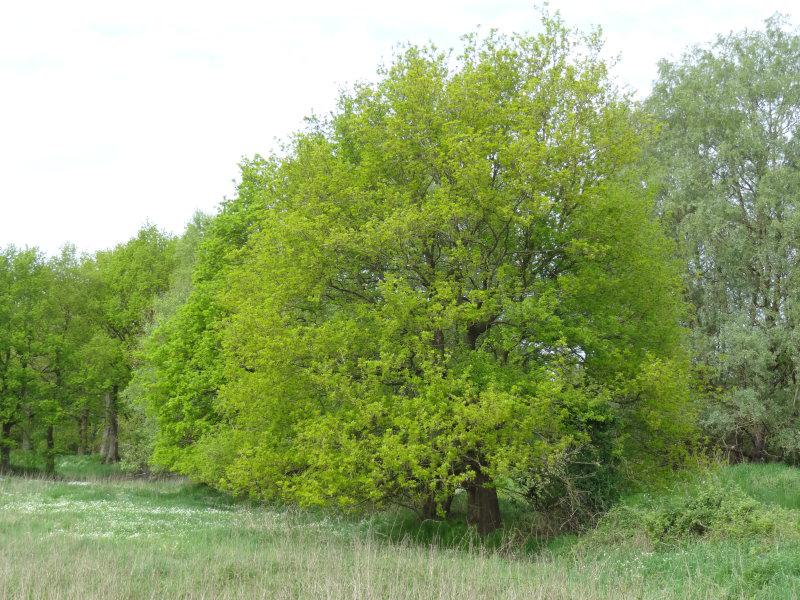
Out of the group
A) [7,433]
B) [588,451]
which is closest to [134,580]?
[588,451]

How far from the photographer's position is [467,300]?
A: 58.1 ft

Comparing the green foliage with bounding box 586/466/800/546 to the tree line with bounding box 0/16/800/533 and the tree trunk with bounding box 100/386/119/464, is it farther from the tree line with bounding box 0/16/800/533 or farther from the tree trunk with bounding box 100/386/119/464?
the tree trunk with bounding box 100/386/119/464

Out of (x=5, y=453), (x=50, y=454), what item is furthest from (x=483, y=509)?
(x=50, y=454)

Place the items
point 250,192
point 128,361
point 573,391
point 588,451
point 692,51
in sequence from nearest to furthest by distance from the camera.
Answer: point 573,391 → point 588,451 → point 250,192 → point 692,51 → point 128,361

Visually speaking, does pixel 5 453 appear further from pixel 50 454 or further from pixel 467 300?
pixel 467 300

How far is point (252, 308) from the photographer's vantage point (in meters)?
17.5

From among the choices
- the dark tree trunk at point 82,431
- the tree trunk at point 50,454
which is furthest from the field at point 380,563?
the dark tree trunk at point 82,431

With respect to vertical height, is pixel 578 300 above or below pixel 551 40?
below

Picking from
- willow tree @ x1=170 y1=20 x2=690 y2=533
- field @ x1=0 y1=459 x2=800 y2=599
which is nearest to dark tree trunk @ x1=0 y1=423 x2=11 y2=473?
field @ x1=0 y1=459 x2=800 y2=599

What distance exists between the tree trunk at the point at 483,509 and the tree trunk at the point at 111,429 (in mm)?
37249

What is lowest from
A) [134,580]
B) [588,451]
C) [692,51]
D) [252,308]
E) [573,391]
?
[134,580]

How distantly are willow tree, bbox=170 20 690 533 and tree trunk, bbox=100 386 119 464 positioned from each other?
3337 cm

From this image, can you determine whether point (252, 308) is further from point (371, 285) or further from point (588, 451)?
point (588, 451)

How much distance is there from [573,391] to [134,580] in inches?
367
